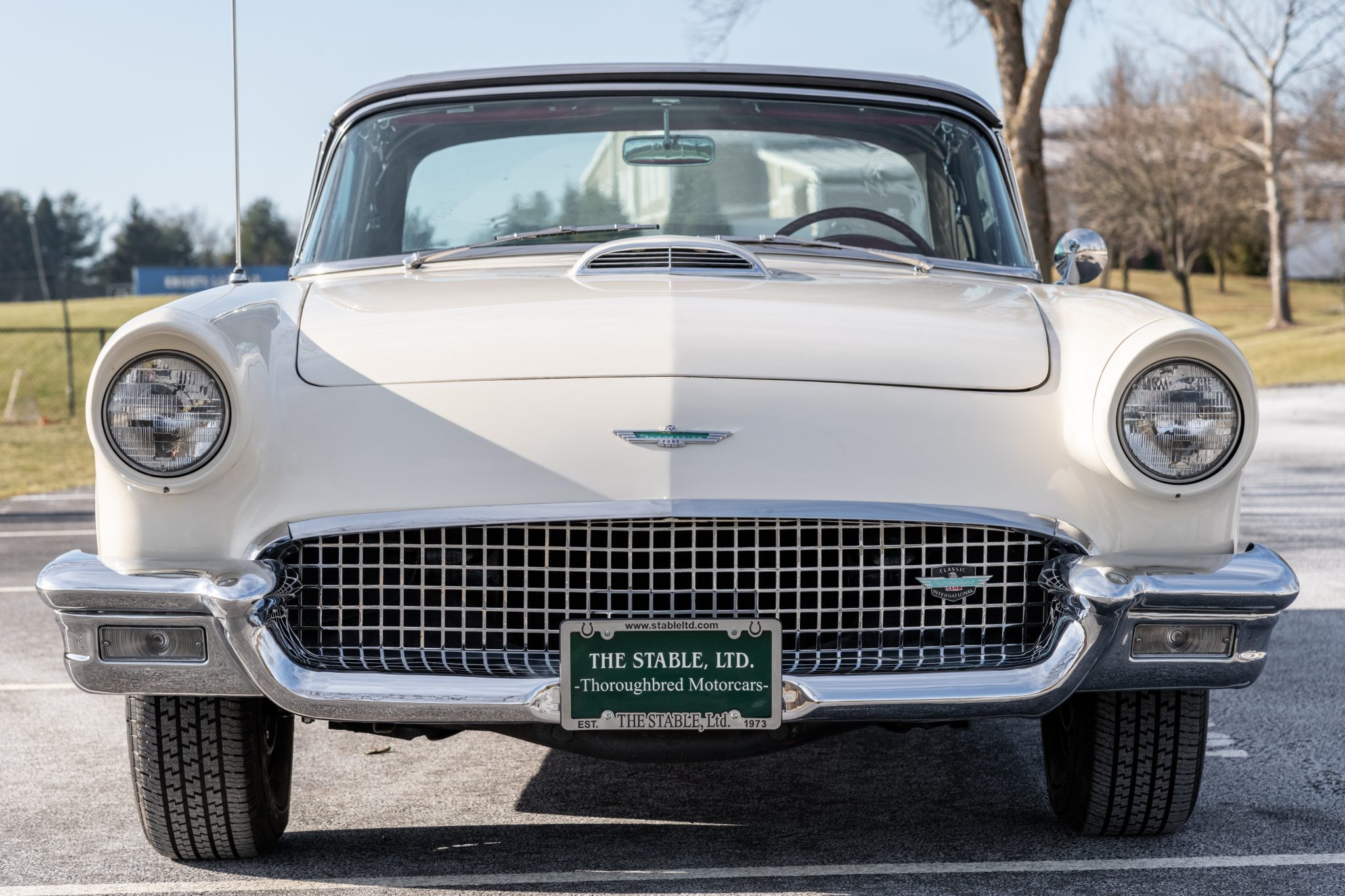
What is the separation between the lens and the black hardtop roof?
12.5ft

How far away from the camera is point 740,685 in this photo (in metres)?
2.48

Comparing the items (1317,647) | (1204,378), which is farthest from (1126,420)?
(1317,647)

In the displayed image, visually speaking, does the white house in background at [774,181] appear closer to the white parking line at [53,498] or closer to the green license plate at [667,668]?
the green license plate at [667,668]

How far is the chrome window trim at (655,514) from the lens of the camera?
241 centimetres

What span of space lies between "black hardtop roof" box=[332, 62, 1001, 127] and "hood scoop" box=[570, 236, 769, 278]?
78 centimetres

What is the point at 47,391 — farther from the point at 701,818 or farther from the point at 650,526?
the point at 650,526

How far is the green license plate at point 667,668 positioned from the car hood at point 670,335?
457mm

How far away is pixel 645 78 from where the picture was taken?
12.6 feet

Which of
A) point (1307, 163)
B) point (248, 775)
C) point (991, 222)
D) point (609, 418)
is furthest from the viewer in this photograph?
point (1307, 163)

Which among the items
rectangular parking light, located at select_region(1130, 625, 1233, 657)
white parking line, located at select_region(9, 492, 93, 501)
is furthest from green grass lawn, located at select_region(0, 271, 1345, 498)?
rectangular parking light, located at select_region(1130, 625, 1233, 657)

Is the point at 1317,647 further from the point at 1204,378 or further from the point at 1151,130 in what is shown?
the point at 1151,130

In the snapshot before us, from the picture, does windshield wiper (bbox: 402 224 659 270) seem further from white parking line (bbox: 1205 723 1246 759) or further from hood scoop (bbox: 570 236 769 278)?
white parking line (bbox: 1205 723 1246 759)

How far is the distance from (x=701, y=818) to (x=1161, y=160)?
138 ft

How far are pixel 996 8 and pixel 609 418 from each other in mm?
9842
